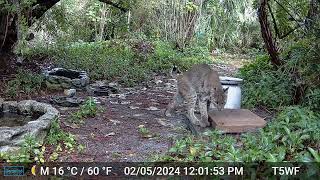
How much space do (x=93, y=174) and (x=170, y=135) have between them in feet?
6.04

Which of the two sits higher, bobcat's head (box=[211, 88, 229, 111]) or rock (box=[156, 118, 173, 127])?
bobcat's head (box=[211, 88, 229, 111])

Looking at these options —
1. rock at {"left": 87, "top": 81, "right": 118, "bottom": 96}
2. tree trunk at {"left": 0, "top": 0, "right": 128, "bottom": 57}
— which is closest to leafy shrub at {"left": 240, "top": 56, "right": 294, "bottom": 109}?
rock at {"left": 87, "top": 81, "right": 118, "bottom": 96}

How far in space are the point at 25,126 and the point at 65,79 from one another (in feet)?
13.3

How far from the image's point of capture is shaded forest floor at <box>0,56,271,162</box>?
5.46 m

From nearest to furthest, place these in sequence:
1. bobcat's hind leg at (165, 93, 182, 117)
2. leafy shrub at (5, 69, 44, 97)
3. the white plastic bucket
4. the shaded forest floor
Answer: the shaded forest floor < bobcat's hind leg at (165, 93, 182, 117) < the white plastic bucket < leafy shrub at (5, 69, 44, 97)

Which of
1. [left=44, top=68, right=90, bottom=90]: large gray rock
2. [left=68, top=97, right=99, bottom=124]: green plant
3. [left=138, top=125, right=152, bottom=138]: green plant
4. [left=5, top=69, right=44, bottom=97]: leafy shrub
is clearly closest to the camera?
[left=138, top=125, right=152, bottom=138]: green plant

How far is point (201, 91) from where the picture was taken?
22.4 ft

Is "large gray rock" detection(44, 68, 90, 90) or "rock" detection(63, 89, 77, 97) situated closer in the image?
"rock" detection(63, 89, 77, 97)

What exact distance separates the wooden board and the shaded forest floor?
0.58m

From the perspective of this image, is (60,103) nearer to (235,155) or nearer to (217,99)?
(217,99)

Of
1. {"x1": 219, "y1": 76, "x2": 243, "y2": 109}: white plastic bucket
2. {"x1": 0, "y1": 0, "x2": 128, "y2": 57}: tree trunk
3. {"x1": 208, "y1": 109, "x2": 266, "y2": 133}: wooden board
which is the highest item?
{"x1": 0, "y1": 0, "x2": 128, "y2": 57}: tree trunk

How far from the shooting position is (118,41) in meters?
15.8

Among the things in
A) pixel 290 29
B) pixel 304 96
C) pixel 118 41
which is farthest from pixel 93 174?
pixel 118 41

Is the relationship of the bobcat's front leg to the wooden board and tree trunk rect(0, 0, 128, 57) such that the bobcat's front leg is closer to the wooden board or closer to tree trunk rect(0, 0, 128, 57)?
the wooden board
